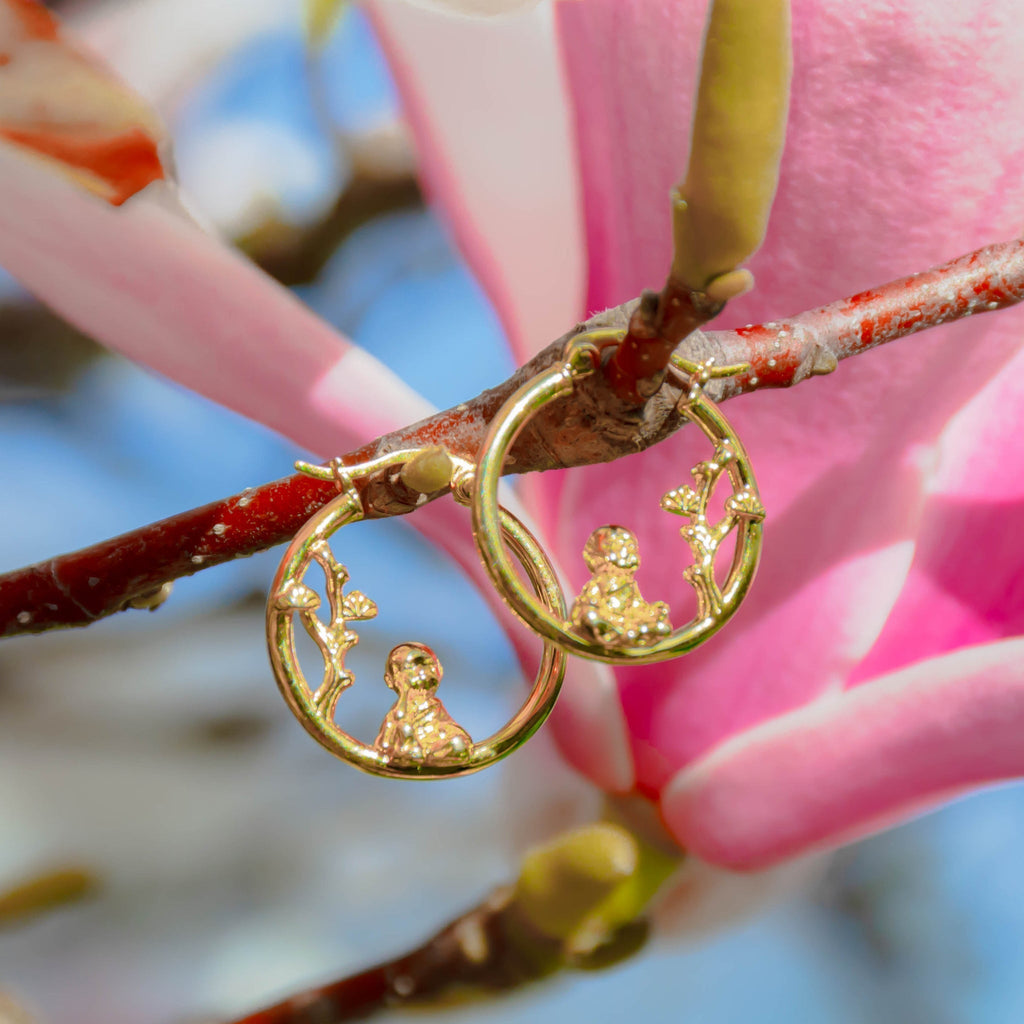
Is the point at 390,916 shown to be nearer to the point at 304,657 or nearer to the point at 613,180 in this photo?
the point at 304,657

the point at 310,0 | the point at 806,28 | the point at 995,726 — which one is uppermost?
the point at 310,0

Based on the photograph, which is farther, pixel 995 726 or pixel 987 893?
pixel 987 893

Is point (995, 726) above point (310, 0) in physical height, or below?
below

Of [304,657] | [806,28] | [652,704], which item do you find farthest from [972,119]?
[304,657]

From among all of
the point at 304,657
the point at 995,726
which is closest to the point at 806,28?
the point at 995,726

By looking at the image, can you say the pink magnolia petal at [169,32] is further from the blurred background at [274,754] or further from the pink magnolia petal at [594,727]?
the pink magnolia petal at [594,727]

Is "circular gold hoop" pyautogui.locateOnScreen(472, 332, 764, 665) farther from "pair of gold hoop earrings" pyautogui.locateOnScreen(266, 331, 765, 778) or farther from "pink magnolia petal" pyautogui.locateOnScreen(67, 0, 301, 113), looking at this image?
"pink magnolia petal" pyautogui.locateOnScreen(67, 0, 301, 113)

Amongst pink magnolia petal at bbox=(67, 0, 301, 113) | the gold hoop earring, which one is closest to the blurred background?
pink magnolia petal at bbox=(67, 0, 301, 113)
